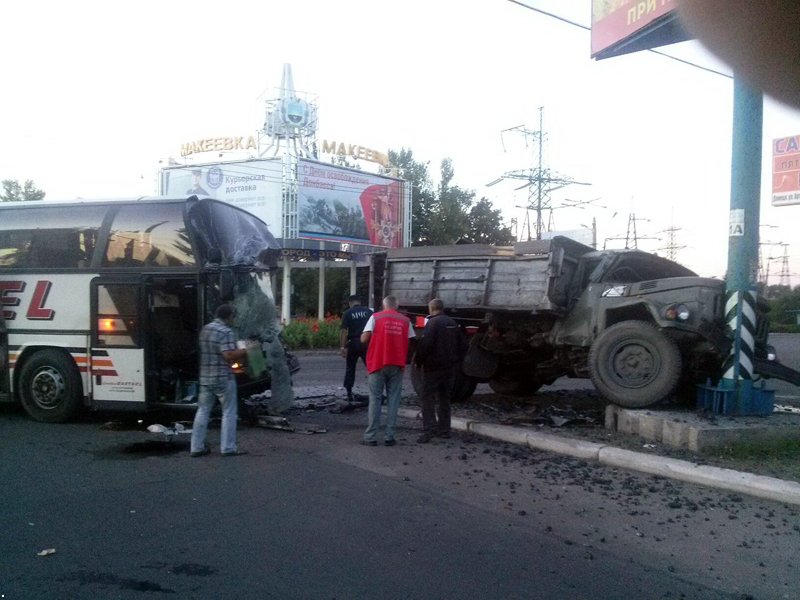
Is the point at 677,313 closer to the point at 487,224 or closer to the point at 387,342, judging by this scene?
the point at 387,342

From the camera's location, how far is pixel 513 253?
10.0 metres

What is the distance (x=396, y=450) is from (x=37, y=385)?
526 cm

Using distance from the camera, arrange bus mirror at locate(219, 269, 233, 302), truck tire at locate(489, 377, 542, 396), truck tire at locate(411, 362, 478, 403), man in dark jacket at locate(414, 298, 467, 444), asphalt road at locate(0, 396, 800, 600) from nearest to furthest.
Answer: asphalt road at locate(0, 396, 800, 600) < man in dark jacket at locate(414, 298, 467, 444) < bus mirror at locate(219, 269, 233, 302) < truck tire at locate(411, 362, 478, 403) < truck tire at locate(489, 377, 542, 396)

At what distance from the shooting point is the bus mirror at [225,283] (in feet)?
29.9

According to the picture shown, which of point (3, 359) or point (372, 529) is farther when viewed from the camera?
point (3, 359)

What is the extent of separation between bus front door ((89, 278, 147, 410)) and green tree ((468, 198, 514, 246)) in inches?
1402

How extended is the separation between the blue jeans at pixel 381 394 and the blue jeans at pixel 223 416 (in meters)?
1.61

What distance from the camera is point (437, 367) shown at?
28.6 feet

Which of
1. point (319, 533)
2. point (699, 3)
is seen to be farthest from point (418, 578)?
point (699, 3)

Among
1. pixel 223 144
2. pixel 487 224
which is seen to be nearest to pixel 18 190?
pixel 223 144

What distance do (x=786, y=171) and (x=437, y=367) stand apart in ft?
101

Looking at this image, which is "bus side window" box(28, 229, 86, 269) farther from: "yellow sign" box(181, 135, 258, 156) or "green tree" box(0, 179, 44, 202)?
"green tree" box(0, 179, 44, 202)

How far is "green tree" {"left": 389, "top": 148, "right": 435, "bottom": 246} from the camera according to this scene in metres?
43.3

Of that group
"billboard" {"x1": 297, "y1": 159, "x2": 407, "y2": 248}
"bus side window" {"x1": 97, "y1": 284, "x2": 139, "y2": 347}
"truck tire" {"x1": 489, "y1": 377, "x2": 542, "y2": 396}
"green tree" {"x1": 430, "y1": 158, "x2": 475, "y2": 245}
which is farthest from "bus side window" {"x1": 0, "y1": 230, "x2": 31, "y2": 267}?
"green tree" {"x1": 430, "y1": 158, "x2": 475, "y2": 245}
